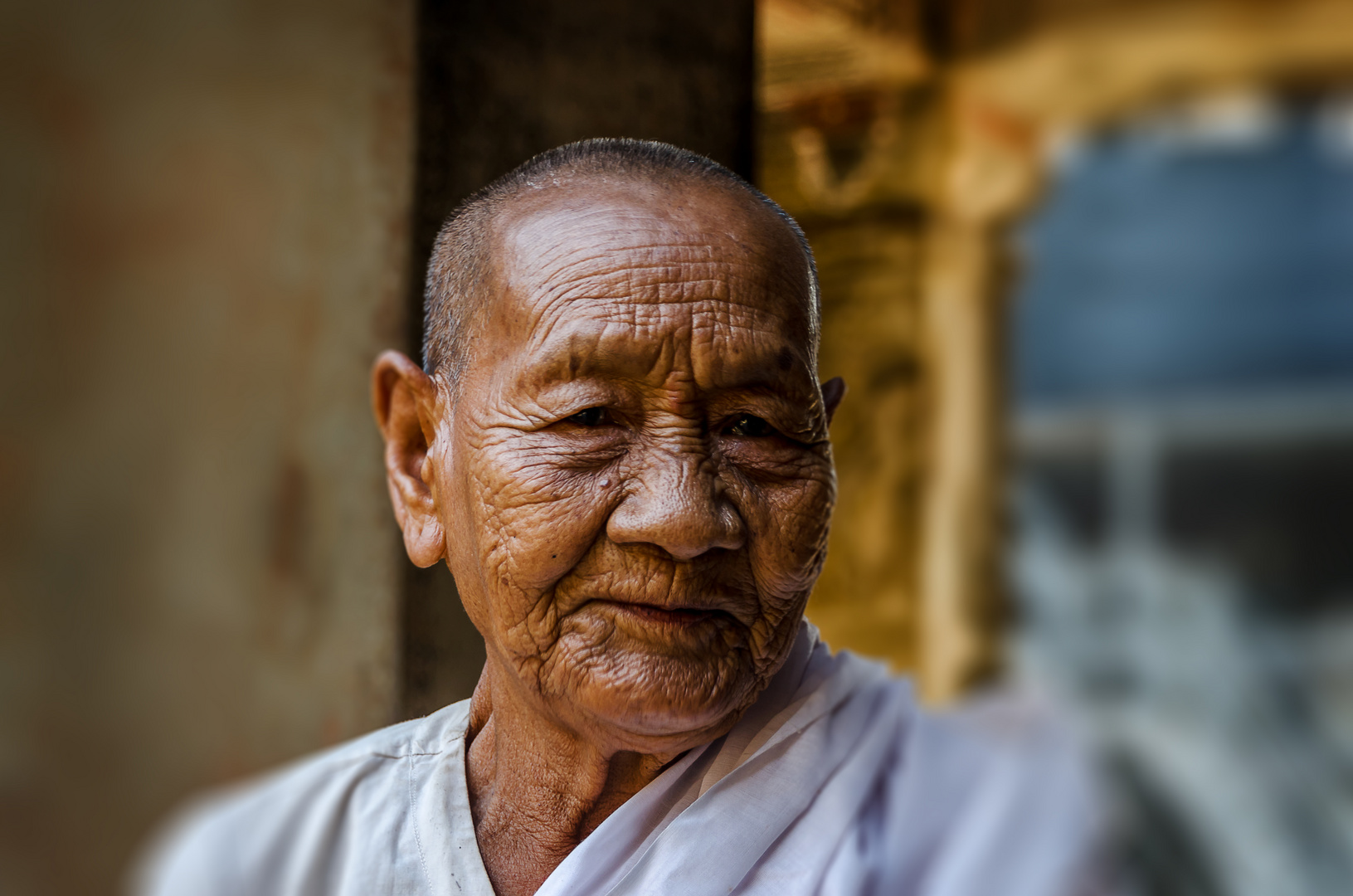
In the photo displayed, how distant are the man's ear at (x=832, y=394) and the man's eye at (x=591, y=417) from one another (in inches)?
14.4

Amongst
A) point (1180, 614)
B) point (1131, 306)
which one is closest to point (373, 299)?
point (1131, 306)

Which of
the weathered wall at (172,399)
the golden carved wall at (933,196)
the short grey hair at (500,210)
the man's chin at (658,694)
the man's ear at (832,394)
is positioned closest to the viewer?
the weathered wall at (172,399)

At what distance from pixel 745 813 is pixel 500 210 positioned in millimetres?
861

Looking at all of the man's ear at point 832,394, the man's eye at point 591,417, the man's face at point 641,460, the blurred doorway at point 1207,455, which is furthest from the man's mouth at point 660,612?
the blurred doorway at point 1207,455

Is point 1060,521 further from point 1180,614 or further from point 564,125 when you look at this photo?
point 564,125

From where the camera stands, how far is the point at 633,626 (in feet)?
3.82

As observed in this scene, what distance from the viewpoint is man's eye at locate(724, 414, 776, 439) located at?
1.22m

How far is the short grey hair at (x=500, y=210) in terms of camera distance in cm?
130

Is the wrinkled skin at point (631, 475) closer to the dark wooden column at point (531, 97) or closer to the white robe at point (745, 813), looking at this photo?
the white robe at point (745, 813)

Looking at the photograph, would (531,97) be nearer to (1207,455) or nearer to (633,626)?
(633,626)

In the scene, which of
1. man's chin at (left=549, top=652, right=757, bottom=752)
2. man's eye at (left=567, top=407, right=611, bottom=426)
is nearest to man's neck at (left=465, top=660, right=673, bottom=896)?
man's chin at (left=549, top=652, right=757, bottom=752)

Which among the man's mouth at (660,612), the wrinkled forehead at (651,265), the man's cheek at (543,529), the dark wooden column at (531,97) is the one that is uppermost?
the dark wooden column at (531,97)

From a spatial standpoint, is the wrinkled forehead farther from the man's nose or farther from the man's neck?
Answer: the man's neck

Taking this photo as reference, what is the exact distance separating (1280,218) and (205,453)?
1.77 m
